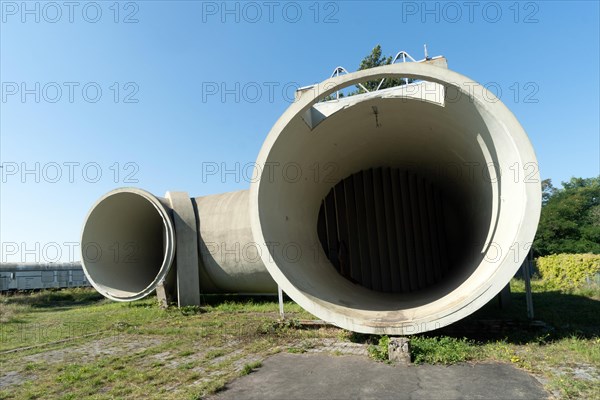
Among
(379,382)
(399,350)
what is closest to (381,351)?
(399,350)

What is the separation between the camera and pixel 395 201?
9367 mm

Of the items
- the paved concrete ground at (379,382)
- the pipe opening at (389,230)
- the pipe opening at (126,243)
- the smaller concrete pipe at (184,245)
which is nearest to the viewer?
the paved concrete ground at (379,382)

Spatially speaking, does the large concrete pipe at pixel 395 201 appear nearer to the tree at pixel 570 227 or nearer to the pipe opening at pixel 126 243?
the pipe opening at pixel 126 243

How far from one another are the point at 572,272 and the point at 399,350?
1123cm

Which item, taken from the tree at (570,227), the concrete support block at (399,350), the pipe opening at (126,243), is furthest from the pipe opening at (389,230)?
the tree at (570,227)

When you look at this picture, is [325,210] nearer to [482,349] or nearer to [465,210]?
[465,210]

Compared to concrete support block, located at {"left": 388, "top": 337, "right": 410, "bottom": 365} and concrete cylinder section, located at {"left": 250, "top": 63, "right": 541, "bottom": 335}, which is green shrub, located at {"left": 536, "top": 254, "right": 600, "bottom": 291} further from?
concrete support block, located at {"left": 388, "top": 337, "right": 410, "bottom": 365}

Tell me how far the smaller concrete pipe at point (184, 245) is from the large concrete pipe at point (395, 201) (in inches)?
11.8

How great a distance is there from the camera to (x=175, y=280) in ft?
39.1

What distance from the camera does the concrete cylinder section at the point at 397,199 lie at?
5.04 m

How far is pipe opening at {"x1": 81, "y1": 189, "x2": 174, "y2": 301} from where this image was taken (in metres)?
11.7

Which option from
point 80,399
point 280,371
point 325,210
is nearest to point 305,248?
point 325,210

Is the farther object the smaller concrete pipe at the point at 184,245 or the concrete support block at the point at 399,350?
the smaller concrete pipe at the point at 184,245

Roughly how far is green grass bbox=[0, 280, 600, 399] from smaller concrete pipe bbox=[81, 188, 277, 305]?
6.96 ft
